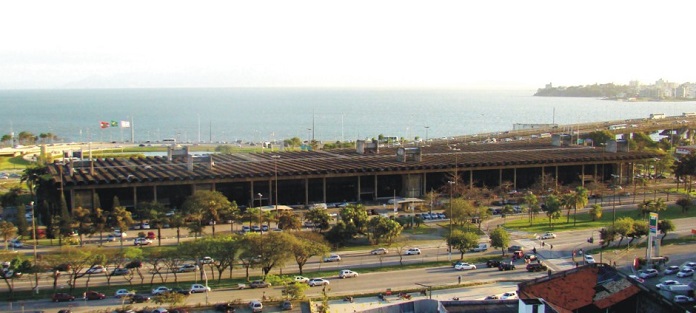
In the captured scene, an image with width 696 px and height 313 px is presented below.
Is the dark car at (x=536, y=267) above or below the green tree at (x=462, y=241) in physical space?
below

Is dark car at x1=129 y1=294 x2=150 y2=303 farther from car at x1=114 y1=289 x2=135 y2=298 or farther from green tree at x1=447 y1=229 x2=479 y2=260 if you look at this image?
green tree at x1=447 y1=229 x2=479 y2=260

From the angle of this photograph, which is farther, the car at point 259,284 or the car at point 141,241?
the car at point 141,241

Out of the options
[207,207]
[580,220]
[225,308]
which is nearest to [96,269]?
[225,308]

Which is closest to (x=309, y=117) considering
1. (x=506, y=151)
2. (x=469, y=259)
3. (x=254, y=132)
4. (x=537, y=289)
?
(x=254, y=132)

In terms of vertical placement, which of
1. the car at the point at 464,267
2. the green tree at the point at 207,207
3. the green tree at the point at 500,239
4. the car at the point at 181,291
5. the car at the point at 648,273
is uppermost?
the green tree at the point at 207,207

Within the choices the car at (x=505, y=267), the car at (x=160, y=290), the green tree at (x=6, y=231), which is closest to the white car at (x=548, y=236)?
the car at (x=505, y=267)

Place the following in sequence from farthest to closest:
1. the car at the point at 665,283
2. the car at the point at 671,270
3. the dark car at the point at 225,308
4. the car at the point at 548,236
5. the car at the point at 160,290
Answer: the car at the point at 548,236 → the car at the point at 671,270 → the car at the point at 160,290 → the car at the point at 665,283 → the dark car at the point at 225,308

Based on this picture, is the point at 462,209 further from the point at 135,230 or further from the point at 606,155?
the point at 606,155

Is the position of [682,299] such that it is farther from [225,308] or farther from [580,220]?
[580,220]

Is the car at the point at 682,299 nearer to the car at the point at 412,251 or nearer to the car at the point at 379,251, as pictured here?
the car at the point at 412,251
